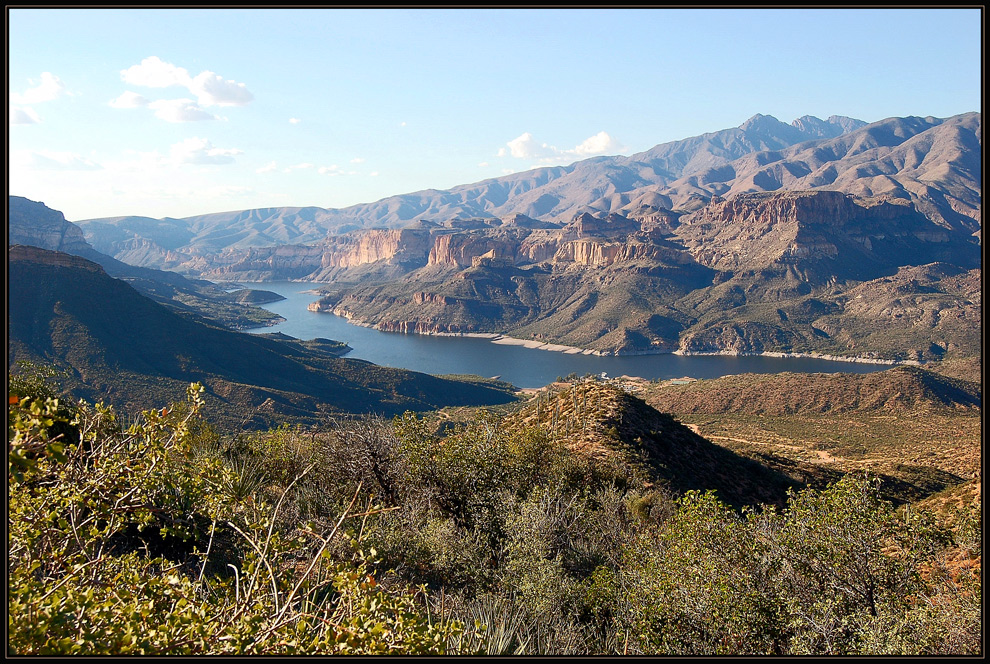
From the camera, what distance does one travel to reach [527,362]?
5792 inches

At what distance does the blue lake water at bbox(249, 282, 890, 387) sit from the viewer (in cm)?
12791

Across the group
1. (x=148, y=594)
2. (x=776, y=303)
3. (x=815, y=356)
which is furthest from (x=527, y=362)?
(x=148, y=594)

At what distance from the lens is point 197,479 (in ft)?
16.8

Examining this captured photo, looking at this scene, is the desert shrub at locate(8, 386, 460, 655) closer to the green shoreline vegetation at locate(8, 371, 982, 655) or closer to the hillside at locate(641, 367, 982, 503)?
the green shoreline vegetation at locate(8, 371, 982, 655)

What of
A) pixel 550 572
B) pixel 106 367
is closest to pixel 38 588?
pixel 550 572

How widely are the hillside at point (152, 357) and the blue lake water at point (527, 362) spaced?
47.7m

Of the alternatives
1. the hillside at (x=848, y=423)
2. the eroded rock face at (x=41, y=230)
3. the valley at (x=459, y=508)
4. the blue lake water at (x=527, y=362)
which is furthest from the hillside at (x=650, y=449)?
the eroded rock face at (x=41, y=230)

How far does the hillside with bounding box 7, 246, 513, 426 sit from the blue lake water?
47678 millimetres

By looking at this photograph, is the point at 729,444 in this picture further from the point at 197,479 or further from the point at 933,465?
the point at 197,479

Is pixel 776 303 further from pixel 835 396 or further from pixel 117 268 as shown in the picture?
pixel 117 268

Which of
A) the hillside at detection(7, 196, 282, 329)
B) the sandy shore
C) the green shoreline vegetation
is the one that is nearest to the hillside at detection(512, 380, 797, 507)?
the green shoreline vegetation

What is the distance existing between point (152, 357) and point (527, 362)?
92.8 meters

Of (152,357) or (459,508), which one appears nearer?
(459,508)

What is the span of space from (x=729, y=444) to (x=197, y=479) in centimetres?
4220
